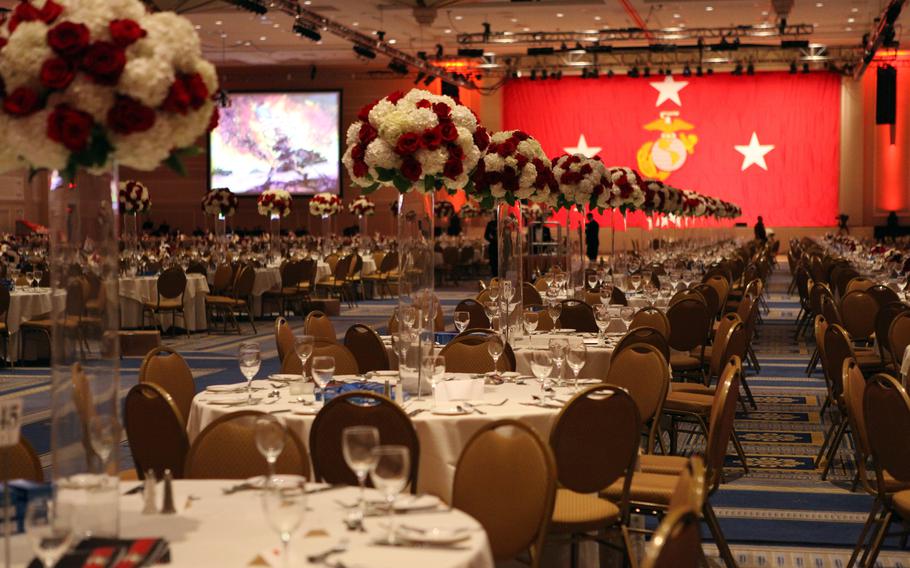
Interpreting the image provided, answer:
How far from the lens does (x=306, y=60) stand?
107 feet

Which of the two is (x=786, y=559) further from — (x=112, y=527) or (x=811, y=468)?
(x=112, y=527)

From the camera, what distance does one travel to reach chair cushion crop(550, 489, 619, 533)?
13.6 feet

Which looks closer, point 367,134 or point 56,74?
point 56,74

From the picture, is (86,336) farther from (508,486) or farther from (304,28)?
(304,28)

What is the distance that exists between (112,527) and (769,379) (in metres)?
8.71

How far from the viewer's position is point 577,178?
32.1 feet

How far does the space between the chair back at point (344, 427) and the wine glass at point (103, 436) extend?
135 cm

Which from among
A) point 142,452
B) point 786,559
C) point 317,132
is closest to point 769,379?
point 786,559

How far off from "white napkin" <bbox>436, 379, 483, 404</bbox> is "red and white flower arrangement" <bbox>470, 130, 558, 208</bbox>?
2767 millimetres

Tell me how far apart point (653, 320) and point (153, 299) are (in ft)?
25.0

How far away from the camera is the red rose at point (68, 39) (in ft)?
8.47

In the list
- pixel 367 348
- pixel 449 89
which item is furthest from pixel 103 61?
pixel 449 89

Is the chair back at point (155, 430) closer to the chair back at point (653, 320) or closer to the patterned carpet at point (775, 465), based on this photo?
the patterned carpet at point (775, 465)

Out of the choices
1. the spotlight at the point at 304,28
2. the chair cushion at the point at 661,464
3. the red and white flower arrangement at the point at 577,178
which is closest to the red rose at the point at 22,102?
the chair cushion at the point at 661,464
